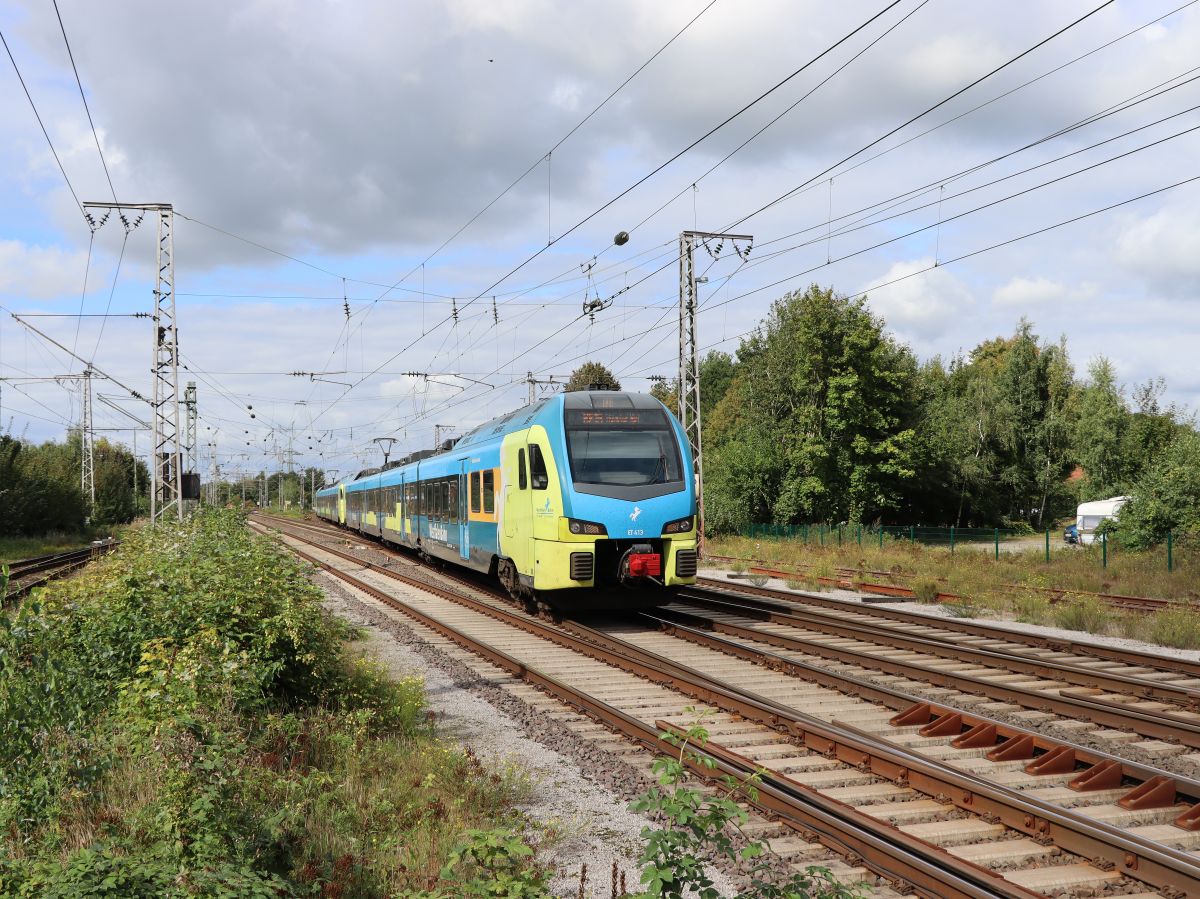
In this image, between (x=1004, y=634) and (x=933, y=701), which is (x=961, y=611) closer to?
(x=1004, y=634)

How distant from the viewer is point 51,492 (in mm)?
42781

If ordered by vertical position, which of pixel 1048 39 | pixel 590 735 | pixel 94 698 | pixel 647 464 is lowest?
pixel 590 735

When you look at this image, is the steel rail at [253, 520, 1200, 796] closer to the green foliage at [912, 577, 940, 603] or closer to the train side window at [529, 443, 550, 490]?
the train side window at [529, 443, 550, 490]

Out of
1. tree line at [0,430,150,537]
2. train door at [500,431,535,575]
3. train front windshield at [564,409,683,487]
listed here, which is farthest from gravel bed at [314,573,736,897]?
tree line at [0,430,150,537]

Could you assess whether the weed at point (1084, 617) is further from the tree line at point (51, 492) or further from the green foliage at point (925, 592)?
the tree line at point (51, 492)

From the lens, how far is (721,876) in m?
5.36

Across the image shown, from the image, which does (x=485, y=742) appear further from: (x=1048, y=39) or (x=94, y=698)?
(x=1048, y=39)

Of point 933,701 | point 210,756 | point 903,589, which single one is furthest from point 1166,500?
point 210,756

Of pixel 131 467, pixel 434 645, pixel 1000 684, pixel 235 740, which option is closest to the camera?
pixel 235 740

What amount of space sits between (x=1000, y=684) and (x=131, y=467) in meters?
76.7

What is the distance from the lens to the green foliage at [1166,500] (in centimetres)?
2495

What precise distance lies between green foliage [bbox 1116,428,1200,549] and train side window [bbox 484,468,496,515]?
17.8 meters

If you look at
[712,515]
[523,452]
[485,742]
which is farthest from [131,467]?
[485,742]

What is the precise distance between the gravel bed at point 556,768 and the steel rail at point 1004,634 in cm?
726
